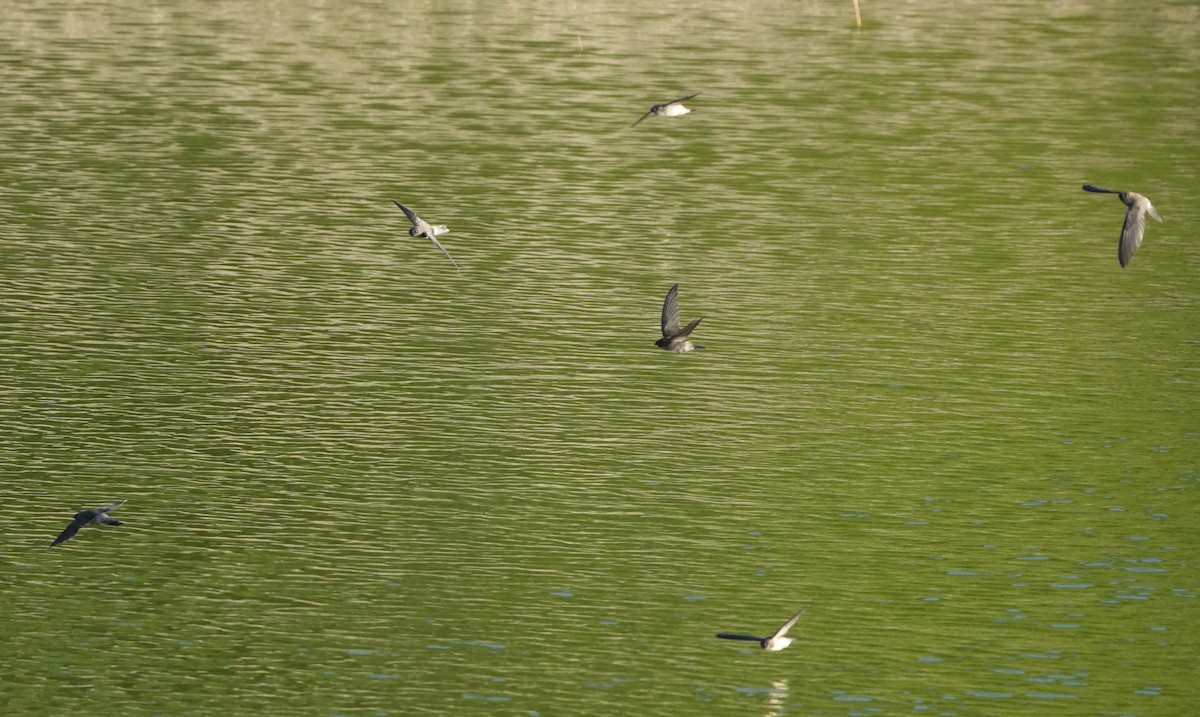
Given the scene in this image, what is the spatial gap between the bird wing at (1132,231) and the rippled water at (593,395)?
2.54 metres

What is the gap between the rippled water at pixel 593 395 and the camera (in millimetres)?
19203

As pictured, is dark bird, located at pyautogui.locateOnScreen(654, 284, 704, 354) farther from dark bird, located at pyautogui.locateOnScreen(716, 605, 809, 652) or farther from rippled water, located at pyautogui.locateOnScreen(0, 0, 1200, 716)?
dark bird, located at pyautogui.locateOnScreen(716, 605, 809, 652)

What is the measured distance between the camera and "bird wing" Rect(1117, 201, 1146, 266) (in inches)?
942

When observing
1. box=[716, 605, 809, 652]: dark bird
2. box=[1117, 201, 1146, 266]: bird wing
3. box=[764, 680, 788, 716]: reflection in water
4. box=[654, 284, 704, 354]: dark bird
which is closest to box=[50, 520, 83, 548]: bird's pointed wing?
box=[716, 605, 809, 652]: dark bird

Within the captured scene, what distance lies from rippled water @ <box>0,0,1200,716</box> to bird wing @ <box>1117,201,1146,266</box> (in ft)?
8.35

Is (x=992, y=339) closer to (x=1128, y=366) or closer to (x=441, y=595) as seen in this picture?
(x=1128, y=366)

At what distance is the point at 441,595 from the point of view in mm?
20391

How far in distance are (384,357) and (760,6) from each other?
132 feet

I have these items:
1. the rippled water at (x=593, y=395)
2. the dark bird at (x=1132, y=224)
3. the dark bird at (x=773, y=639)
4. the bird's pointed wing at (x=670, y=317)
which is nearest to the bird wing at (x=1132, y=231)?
the dark bird at (x=1132, y=224)

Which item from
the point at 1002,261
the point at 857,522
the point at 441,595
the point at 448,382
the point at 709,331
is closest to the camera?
the point at 441,595

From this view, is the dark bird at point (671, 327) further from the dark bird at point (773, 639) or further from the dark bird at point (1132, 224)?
the dark bird at point (773, 639)

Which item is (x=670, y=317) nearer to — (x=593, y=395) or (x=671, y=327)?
(x=671, y=327)

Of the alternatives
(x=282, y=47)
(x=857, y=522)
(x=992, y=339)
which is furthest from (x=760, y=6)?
(x=857, y=522)

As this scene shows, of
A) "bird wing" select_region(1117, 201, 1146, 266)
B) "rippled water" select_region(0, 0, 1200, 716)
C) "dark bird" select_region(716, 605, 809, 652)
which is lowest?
"rippled water" select_region(0, 0, 1200, 716)
